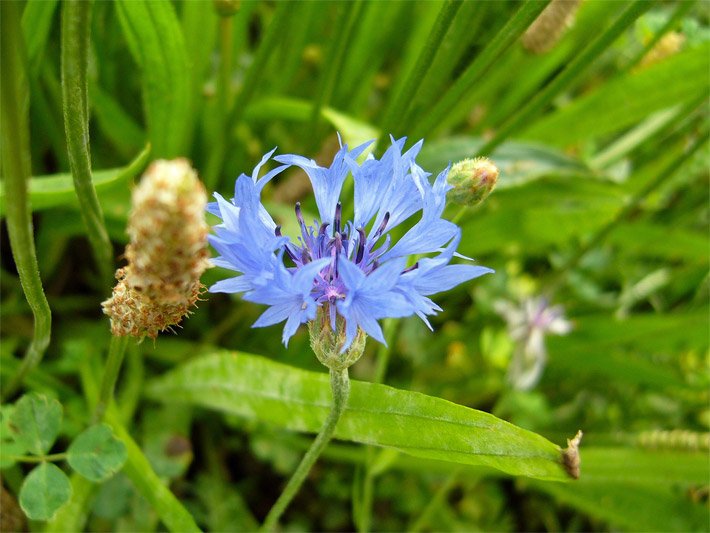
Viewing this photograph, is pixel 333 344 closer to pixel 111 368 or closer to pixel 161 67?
pixel 111 368

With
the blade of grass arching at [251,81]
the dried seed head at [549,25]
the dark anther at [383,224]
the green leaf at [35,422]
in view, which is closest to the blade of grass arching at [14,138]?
the green leaf at [35,422]

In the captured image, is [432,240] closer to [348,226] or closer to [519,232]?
[348,226]

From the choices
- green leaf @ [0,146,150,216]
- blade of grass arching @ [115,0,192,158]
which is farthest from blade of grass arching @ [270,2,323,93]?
green leaf @ [0,146,150,216]

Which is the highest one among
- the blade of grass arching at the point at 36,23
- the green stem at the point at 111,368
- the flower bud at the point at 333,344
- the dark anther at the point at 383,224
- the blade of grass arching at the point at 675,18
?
the blade of grass arching at the point at 675,18

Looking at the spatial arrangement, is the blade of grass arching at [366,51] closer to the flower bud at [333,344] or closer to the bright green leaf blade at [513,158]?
the bright green leaf blade at [513,158]

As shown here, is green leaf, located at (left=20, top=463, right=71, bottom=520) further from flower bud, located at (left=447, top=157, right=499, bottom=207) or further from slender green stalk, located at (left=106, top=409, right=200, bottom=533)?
flower bud, located at (left=447, top=157, right=499, bottom=207)

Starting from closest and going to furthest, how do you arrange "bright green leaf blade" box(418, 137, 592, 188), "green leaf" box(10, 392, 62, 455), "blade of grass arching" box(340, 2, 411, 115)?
"green leaf" box(10, 392, 62, 455)
"bright green leaf blade" box(418, 137, 592, 188)
"blade of grass arching" box(340, 2, 411, 115)
